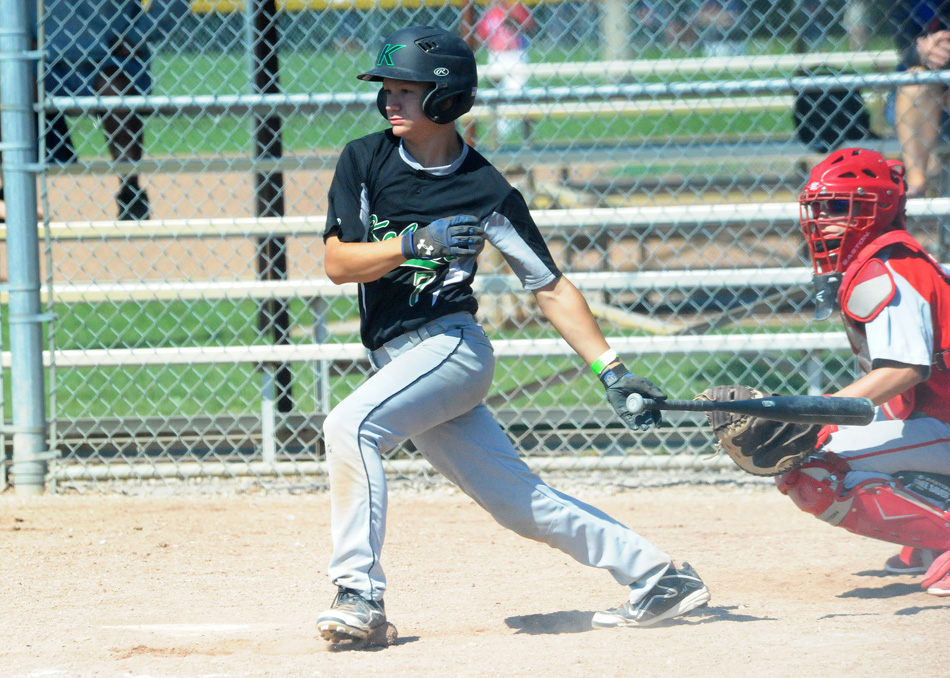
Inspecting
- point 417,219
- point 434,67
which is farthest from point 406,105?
point 417,219

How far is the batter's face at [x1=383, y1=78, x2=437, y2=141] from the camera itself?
9.63 ft

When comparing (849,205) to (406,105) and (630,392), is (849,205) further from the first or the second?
(406,105)

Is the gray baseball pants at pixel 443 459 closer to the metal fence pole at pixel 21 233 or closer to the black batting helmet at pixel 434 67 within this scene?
the black batting helmet at pixel 434 67

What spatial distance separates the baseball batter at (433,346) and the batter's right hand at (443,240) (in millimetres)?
31

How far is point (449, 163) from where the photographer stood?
3068mm

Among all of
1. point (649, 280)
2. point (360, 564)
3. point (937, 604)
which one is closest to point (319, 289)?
point (649, 280)

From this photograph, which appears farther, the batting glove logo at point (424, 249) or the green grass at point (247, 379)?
the green grass at point (247, 379)

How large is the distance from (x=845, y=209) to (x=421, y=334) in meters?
1.43

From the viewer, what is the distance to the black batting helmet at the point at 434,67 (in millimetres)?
2904

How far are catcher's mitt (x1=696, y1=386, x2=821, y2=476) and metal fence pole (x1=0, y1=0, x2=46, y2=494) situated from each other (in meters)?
3.13

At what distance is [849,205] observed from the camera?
11.0 feet

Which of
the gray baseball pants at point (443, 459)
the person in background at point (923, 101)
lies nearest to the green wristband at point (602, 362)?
the gray baseball pants at point (443, 459)

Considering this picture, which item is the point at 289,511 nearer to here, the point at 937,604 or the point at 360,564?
the point at 360,564

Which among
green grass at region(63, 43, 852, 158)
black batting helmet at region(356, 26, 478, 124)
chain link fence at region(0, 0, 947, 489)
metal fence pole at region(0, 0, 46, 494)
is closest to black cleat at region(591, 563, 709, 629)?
black batting helmet at region(356, 26, 478, 124)
